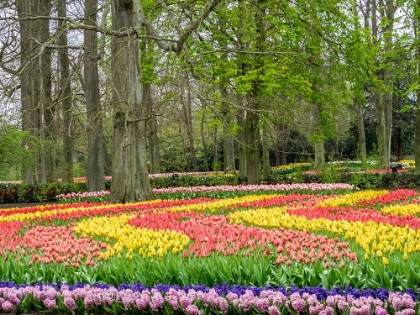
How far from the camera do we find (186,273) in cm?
439

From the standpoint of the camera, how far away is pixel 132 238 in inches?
253

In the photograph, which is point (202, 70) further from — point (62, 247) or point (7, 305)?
point (7, 305)

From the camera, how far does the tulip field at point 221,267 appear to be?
12.3ft

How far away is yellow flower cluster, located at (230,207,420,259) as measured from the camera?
203 inches

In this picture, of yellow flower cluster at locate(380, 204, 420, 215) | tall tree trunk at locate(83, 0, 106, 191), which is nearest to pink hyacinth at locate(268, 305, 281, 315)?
yellow flower cluster at locate(380, 204, 420, 215)

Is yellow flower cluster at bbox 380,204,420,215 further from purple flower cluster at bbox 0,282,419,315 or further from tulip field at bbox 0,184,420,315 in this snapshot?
purple flower cluster at bbox 0,282,419,315

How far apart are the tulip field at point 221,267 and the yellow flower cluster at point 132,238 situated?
0.02 meters

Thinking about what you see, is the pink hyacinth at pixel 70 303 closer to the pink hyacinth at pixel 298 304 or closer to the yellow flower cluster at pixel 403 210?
the pink hyacinth at pixel 298 304

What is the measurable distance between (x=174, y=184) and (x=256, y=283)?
14152 millimetres

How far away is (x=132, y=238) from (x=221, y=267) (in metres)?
2.34

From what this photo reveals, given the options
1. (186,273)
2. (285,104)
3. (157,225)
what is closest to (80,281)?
(186,273)

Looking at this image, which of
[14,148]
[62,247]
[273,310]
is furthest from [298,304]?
[14,148]

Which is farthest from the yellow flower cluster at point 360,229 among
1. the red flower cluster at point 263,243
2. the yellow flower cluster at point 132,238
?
the yellow flower cluster at point 132,238

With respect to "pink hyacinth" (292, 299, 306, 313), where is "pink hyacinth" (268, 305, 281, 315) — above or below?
below
